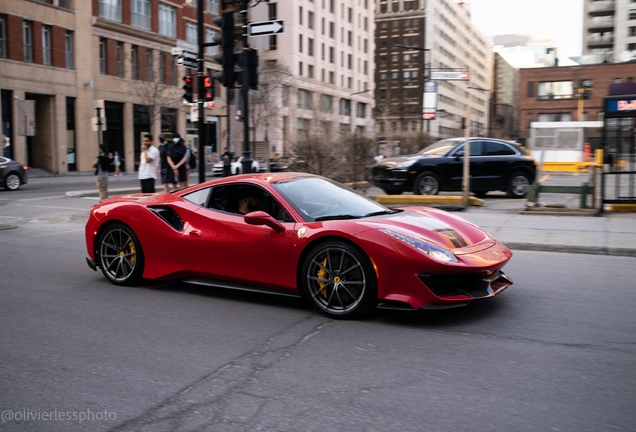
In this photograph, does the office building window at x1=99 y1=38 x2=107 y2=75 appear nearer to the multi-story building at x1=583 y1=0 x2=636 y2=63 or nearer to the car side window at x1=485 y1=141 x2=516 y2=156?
the car side window at x1=485 y1=141 x2=516 y2=156

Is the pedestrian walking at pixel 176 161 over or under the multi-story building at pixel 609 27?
under

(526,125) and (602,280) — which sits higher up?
(526,125)

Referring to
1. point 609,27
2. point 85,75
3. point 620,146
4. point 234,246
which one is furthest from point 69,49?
point 609,27

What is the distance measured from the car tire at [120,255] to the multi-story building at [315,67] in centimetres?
4247

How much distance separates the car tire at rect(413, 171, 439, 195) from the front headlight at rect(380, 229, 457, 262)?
12131mm

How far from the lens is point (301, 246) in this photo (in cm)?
555

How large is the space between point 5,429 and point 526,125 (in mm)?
72577

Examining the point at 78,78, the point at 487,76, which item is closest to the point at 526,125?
the point at 78,78

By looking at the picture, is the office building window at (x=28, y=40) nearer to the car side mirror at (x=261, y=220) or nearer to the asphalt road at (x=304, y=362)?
the asphalt road at (x=304, y=362)

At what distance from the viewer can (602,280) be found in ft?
23.3

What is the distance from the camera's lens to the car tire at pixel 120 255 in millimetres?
6723

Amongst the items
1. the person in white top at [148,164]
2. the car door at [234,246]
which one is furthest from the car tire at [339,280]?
the person in white top at [148,164]

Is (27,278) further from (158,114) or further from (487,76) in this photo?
(487,76)

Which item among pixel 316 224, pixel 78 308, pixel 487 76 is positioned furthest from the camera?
pixel 487 76
